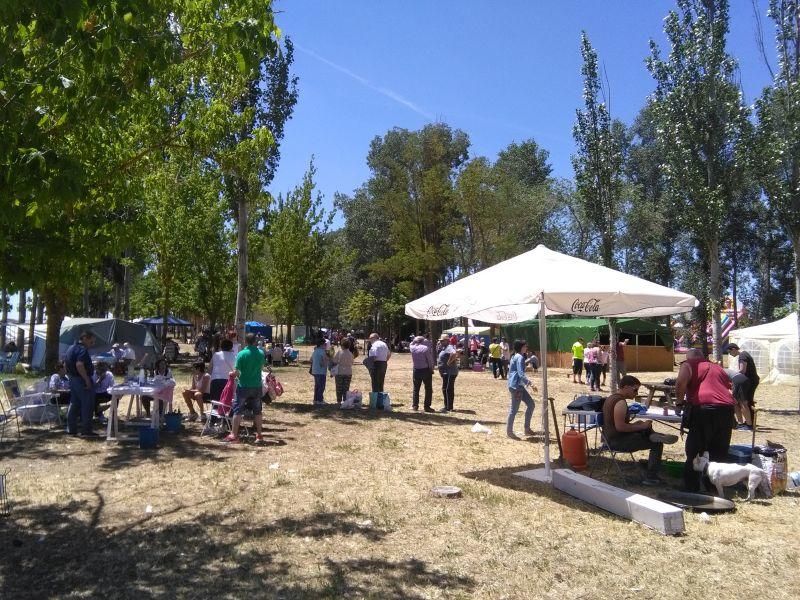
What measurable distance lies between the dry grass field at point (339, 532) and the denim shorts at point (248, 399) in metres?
0.58

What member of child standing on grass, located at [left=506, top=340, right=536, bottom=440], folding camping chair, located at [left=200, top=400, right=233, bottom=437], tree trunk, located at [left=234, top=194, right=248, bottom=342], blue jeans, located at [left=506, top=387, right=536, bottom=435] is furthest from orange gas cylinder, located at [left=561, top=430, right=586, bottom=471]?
tree trunk, located at [left=234, top=194, right=248, bottom=342]

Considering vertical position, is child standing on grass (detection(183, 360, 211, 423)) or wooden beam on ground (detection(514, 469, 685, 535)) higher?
child standing on grass (detection(183, 360, 211, 423))

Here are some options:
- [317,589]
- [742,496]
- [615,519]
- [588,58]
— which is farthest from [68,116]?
[588,58]

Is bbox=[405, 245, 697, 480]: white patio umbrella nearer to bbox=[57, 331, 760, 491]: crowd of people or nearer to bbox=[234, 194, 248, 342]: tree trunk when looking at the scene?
bbox=[57, 331, 760, 491]: crowd of people

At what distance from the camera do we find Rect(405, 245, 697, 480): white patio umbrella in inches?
269

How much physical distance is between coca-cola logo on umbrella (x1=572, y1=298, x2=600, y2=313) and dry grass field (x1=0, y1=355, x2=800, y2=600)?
199cm

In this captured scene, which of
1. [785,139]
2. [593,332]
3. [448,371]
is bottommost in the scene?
[448,371]

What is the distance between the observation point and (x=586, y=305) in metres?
6.96

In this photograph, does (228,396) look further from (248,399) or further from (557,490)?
(557,490)

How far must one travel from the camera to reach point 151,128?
10.1 metres

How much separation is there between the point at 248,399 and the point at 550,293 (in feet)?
15.9

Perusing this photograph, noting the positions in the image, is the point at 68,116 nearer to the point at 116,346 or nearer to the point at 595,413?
the point at 595,413

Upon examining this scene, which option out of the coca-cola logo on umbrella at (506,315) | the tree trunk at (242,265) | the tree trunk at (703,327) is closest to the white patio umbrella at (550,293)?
the coca-cola logo on umbrella at (506,315)

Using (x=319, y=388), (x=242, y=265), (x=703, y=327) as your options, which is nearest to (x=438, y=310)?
(x=319, y=388)
